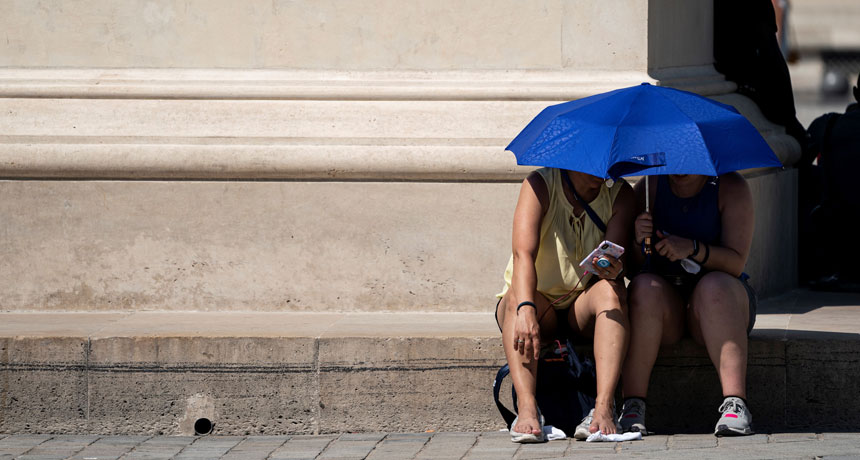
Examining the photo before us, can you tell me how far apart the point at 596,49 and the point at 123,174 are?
218cm

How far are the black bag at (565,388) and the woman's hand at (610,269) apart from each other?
0.35 m

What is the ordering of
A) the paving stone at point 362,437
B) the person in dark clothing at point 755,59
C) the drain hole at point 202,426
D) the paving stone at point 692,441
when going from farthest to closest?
the person in dark clothing at point 755,59, the drain hole at point 202,426, the paving stone at point 362,437, the paving stone at point 692,441

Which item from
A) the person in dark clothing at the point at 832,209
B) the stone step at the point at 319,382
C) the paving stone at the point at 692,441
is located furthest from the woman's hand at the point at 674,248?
the person in dark clothing at the point at 832,209

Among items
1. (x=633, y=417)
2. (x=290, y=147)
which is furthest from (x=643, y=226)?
(x=290, y=147)

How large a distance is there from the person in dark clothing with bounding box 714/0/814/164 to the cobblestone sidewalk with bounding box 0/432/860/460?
2.45m

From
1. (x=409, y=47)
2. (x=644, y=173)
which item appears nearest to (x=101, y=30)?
(x=409, y=47)

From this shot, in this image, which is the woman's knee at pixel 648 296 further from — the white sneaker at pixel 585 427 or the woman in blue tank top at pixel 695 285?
the white sneaker at pixel 585 427

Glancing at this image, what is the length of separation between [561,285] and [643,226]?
382 millimetres

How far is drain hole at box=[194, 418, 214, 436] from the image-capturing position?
5523mm

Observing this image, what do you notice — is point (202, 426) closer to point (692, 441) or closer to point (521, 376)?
point (521, 376)

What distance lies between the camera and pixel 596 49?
6.28 metres

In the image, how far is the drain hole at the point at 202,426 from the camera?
18.1 ft

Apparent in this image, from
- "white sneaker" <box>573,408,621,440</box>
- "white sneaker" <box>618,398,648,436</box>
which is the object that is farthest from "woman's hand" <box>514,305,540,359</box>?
"white sneaker" <box>618,398,648,436</box>

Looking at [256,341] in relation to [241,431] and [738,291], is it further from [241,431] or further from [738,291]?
[738,291]
